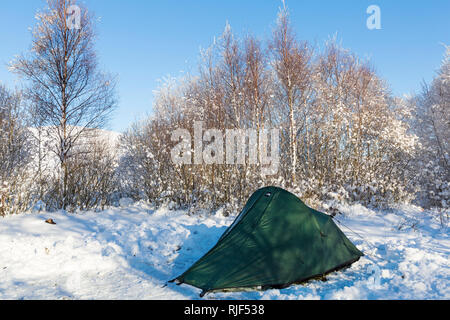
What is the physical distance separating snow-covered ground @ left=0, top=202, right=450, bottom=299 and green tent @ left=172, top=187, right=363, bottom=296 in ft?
0.57

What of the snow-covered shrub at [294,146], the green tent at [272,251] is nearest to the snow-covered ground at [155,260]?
the green tent at [272,251]

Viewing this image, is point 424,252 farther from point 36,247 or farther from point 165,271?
point 36,247

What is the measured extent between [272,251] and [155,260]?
2.53 m

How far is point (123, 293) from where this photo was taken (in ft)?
14.3

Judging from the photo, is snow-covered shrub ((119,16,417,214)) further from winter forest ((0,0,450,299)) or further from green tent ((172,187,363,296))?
green tent ((172,187,363,296))

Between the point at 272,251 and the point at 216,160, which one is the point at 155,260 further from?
the point at 216,160

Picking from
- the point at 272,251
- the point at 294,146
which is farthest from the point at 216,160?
the point at 272,251

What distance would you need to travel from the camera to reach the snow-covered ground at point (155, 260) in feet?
13.8

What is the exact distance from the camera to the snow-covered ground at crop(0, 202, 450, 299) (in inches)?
166

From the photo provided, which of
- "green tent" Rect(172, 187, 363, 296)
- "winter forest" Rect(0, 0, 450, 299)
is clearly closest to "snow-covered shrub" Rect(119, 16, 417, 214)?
"winter forest" Rect(0, 0, 450, 299)

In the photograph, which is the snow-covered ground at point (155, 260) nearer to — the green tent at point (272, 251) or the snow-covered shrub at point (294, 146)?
the green tent at point (272, 251)

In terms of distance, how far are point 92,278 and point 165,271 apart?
120 cm

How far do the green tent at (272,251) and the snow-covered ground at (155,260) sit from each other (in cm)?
17
